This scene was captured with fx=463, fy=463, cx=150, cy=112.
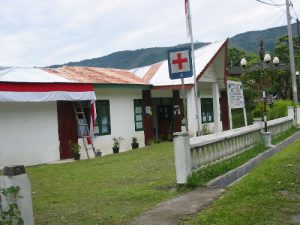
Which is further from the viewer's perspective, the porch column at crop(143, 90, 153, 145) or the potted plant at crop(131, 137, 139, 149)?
the porch column at crop(143, 90, 153, 145)

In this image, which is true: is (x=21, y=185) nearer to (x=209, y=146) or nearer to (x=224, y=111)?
(x=209, y=146)

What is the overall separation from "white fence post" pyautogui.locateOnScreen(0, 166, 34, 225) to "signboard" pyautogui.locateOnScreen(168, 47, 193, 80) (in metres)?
4.83

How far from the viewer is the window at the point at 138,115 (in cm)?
2095

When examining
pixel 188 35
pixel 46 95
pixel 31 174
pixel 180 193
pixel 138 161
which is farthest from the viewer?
pixel 188 35

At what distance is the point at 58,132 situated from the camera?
54.6 ft

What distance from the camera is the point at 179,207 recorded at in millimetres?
6820

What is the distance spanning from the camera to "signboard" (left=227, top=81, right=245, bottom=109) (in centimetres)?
1588

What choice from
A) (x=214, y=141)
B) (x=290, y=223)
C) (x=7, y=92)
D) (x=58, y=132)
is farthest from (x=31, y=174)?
(x=290, y=223)

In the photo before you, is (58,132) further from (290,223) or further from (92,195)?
(290,223)

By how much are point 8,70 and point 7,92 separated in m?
2.11

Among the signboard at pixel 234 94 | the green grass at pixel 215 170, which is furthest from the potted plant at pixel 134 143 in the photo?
the green grass at pixel 215 170

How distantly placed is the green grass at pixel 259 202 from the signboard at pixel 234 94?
21.8 ft

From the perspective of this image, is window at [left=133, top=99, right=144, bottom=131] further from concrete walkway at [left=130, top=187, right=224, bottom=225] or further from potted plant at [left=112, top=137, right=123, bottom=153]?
concrete walkway at [left=130, top=187, right=224, bottom=225]

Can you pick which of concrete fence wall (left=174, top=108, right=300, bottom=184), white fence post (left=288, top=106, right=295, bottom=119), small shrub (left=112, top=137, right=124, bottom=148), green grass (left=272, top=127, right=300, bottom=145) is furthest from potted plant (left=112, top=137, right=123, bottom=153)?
white fence post (left=288, top=106, right=295, bottom=119)
